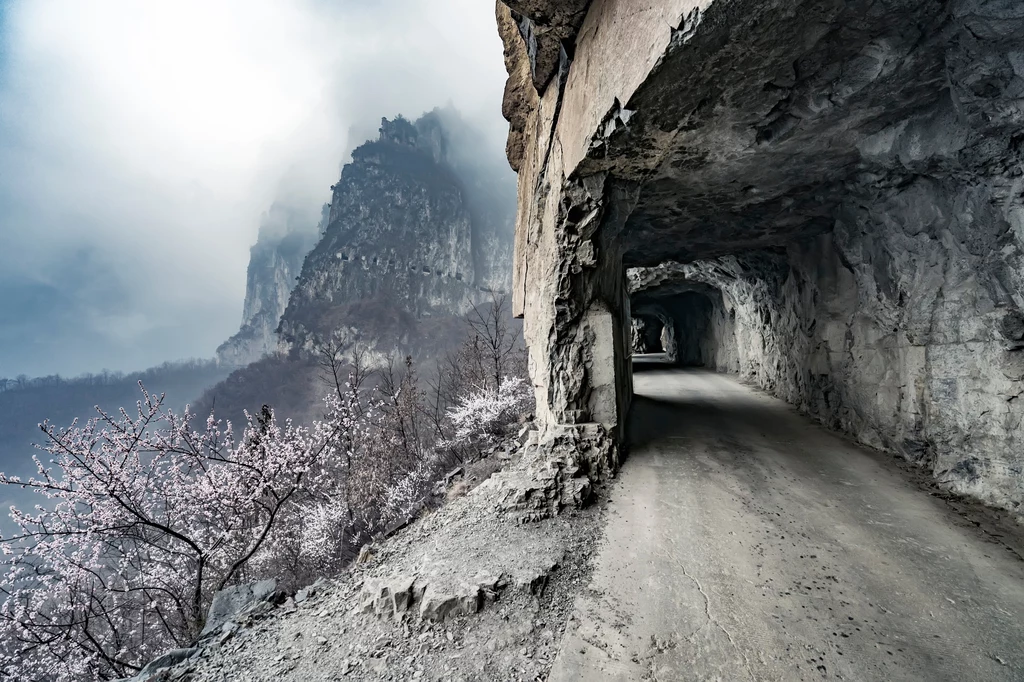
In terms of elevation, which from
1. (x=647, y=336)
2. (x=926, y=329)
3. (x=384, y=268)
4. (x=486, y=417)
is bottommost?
(x=486, y=417)

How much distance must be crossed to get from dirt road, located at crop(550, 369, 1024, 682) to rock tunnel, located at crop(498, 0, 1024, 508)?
3.52ft

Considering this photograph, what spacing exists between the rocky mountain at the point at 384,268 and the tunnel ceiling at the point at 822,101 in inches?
1484

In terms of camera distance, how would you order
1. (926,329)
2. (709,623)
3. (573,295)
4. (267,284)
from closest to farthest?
(709,623) → (926,329) → (573,295) → (267,284)

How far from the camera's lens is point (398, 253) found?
2589 inches

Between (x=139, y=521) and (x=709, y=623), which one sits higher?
(x=709, y=623)

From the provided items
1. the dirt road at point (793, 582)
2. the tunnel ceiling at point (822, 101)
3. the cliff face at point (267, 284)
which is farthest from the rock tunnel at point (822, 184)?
the cliff face at point (267, 284)

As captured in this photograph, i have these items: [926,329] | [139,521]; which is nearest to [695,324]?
[926,329]

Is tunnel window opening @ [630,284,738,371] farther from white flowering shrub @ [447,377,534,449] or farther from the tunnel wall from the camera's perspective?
white flowering shrub @ [447,377,534,449]

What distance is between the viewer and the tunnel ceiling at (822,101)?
10.3ft

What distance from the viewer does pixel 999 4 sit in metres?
2.84

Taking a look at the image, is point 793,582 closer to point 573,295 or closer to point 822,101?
point 573,295

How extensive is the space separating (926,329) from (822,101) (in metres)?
3.28

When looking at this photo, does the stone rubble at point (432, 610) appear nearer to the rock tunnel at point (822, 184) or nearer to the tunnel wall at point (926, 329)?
the rock tunnel at point (822, 184)

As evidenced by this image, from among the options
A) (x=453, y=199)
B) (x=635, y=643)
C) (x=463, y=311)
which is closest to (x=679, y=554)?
(x=635, y=643)
